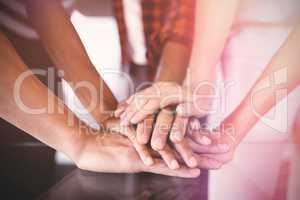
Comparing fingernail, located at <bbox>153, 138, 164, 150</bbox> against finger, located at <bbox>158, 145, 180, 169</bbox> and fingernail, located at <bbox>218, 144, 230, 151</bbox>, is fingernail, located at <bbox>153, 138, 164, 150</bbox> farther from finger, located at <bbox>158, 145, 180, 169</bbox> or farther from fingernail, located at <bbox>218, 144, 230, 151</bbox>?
fingernail, located at <bbox>218, 144, 230, 151</bbox>

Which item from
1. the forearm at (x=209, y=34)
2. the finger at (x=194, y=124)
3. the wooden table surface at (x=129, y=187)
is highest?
the forearm at (x=209, y=34)

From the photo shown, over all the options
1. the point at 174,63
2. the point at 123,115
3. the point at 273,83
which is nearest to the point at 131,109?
the point at 123,115

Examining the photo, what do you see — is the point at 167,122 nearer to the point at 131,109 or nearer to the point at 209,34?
the point at 131,109

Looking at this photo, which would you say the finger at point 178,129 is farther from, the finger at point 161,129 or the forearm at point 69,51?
the forearm at point 69,51

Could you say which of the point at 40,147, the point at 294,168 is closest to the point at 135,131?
the point at 40,147

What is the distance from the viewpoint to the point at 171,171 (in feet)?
2.66

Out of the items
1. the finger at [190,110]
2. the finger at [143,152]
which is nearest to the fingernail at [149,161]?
the finger at [143,152]

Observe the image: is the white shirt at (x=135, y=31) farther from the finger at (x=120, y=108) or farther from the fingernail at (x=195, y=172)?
the fingernail at (x=195, y=172)

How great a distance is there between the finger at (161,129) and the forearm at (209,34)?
0.08m

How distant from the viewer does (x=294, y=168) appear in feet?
2.80

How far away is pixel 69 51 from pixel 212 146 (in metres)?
0.33

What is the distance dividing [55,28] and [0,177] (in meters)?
0.31

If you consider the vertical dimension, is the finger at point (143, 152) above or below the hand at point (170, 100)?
below

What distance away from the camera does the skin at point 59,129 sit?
805mm
